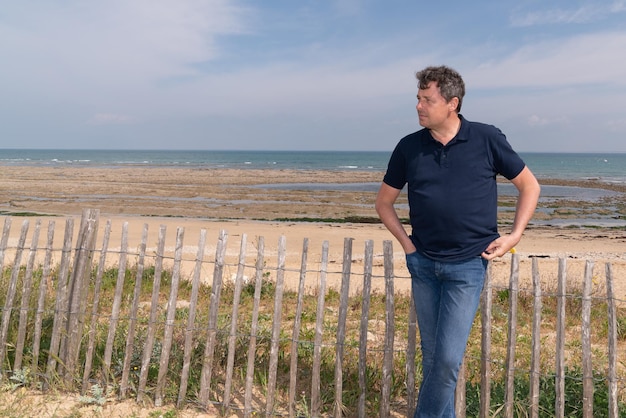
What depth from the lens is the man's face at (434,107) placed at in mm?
3107

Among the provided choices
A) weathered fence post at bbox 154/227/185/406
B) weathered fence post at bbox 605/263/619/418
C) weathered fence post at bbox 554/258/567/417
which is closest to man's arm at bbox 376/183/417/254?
weathered fence post at bbox 554/258/567/417

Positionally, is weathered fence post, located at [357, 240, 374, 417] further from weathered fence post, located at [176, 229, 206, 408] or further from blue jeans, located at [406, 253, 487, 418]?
weathered fence post, located at [176, 229, 206, 408]

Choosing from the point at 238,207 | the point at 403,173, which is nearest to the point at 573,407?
the point at 403,173

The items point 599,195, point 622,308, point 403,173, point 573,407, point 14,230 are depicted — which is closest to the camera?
point 403,173

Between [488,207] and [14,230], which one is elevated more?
[488,207]

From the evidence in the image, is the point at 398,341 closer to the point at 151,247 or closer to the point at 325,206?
the point at 151,247

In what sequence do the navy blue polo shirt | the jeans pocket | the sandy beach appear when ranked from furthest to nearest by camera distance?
the sandy beach, the jeans pocket, the navy blue polo shirt

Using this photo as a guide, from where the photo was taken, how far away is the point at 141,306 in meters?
6.98

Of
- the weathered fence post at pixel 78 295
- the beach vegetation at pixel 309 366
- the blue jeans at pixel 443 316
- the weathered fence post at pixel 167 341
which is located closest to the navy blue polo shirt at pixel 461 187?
the blue jeans at pixel 443 316

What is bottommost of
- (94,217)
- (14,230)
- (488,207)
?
(14,230)

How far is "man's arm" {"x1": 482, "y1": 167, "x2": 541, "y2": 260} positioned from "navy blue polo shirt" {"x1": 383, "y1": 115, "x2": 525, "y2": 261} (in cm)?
5

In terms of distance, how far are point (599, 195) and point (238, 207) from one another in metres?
25.6

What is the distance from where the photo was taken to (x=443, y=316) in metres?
3.21

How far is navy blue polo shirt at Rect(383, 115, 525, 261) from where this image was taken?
3072 millimetres
